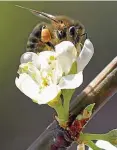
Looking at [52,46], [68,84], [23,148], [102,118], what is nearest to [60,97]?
[68,84]

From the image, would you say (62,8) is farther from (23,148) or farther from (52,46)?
(52,46)

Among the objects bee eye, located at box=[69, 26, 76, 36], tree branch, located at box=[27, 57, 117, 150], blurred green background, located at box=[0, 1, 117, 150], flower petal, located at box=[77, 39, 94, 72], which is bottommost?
blurred green background, located at box=[0, 1, 117, 150]


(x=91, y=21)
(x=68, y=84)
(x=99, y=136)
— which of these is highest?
(x=68, y=84)

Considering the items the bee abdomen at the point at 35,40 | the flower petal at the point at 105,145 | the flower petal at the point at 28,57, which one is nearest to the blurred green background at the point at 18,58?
the bee abdomen at the point at 35,40

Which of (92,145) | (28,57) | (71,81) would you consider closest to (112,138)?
(92,145)

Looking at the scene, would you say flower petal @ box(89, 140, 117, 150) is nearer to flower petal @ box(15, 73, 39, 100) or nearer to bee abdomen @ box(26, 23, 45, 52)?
flower petal @ box(15, 73, 39, 100)

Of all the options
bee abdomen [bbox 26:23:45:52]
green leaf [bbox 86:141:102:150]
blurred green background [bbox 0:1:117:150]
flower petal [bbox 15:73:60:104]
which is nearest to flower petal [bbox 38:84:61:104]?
flower petal [bbox 15:73:60:104]

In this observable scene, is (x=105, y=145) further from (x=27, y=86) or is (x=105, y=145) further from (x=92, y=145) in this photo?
(x=27, y=86)
